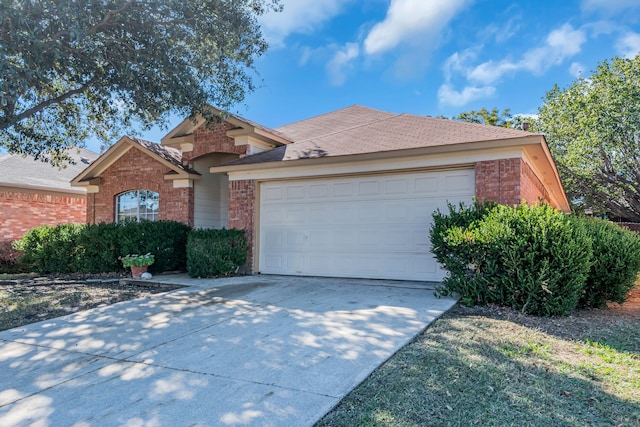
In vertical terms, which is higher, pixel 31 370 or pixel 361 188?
pixel 361 188

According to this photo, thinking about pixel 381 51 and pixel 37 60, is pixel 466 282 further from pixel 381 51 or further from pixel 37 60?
pixel 381 51

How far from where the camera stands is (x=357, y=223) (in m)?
9.28

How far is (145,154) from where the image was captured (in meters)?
13.5

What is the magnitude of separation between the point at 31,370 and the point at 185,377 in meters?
1.77

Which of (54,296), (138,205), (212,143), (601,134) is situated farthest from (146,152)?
(601,134)

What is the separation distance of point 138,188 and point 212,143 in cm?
336

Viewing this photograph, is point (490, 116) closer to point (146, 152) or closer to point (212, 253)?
point (146, 152)

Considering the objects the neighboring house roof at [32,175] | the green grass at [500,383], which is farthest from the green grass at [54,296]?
the neighboring house roof at [32,175]

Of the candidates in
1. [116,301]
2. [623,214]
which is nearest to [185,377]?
[116,301]

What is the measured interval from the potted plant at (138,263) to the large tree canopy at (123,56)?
3748 millimetres

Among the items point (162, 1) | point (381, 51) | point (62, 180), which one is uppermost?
point (381, 51)

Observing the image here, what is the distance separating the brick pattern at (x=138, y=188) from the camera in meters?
12.7

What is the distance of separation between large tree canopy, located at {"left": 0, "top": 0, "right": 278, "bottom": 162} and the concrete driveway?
14.7 feet

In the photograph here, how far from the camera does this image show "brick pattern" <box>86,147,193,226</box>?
1273 centimetres
